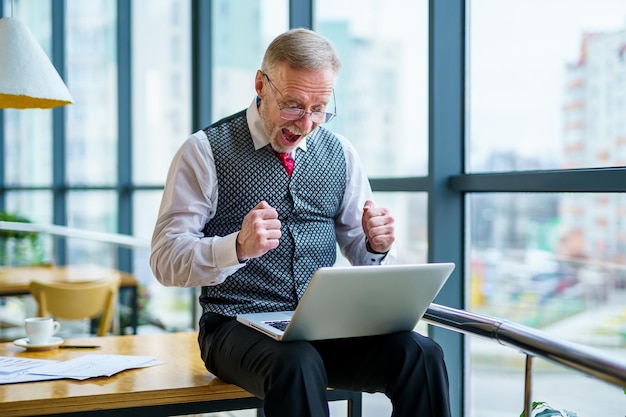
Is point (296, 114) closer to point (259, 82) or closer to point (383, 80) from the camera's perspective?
point (259, 82)

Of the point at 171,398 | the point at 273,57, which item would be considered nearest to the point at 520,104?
the point at 273,57

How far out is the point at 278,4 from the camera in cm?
432

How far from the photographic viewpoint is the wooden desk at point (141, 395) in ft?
5.82

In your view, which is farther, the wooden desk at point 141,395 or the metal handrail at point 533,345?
the wooden desk at point 141,395

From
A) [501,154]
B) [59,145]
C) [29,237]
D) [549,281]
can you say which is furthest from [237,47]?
[549,281]

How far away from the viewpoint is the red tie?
2182 millimetres

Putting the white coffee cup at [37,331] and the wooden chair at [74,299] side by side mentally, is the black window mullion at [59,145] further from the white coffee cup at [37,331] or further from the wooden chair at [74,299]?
the white coffee cup at [37,331]

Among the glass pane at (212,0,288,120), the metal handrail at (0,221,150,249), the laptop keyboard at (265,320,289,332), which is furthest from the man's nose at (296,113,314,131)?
the glass pane at (212,0,288,120)

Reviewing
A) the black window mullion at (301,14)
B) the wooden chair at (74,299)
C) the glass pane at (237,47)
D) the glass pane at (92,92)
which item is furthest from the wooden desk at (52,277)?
the glass pane at (92,92)

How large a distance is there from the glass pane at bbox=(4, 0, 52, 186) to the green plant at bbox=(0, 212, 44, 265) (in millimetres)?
1210

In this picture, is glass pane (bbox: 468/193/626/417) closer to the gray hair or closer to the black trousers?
the black trousers

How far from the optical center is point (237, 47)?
4770mm

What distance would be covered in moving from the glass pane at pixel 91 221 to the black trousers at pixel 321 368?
14.6ft

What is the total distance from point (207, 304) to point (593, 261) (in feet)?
3.47
